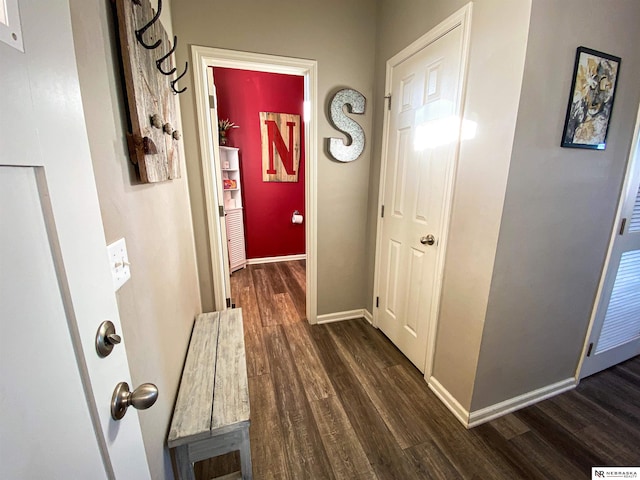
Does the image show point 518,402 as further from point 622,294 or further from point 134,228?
point 134,228

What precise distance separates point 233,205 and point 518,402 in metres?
3.41

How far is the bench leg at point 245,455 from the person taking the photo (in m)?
1.07

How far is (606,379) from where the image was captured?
6.05ft

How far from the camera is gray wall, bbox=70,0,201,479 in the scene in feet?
2.05

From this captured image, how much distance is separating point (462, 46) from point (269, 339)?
2313 mm

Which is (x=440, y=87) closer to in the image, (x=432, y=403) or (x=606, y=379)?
(x=432, y=403)

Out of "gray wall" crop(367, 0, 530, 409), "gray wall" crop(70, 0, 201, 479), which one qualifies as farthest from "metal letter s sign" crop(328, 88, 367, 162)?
"gray wall" crop(70, 0, 201, 479)

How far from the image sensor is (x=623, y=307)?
70.7 inches

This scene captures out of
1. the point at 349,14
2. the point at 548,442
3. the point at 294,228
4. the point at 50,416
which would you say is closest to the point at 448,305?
the point at 548,442

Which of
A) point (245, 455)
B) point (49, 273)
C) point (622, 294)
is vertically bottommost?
point (245, 455)

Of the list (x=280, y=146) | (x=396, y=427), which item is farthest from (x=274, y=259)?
(x=396, y=427)

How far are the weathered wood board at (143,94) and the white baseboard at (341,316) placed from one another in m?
1.84

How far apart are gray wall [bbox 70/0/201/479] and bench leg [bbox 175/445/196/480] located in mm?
36

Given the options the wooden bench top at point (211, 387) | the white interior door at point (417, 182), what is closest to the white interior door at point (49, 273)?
the wooden bench top at point (211, 387)
